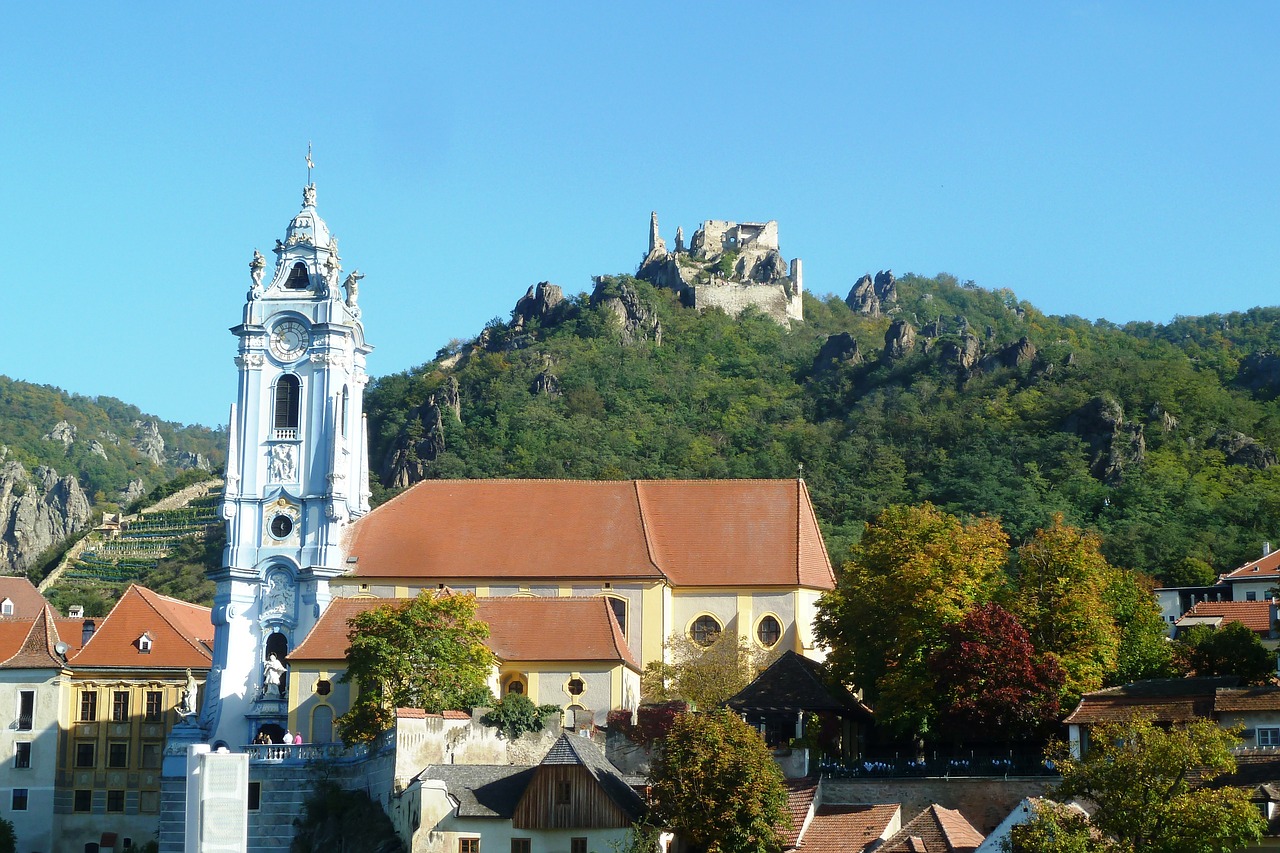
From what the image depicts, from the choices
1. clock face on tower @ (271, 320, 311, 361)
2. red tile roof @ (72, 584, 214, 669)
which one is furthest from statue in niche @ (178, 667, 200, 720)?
clock face on tower @ (271, 320, 311, 361)

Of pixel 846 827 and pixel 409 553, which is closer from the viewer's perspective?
pixel 846 827

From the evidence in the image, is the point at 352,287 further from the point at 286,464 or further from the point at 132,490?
the point at 132,490

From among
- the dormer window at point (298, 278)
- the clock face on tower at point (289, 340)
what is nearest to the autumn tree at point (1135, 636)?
the clock face on tower at point (289, 340)

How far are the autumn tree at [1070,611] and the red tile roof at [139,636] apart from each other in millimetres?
28179

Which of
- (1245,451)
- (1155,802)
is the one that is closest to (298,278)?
(1155,802)

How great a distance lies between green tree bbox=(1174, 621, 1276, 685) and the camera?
5209 centimetres

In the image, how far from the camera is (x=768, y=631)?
61.3 meters

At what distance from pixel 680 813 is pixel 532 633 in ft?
48.2

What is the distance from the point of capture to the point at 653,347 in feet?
416

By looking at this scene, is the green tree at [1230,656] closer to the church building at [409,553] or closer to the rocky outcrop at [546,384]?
the church building at [409,553]

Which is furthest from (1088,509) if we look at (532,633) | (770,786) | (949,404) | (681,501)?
(770,786)

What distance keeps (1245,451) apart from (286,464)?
166ft

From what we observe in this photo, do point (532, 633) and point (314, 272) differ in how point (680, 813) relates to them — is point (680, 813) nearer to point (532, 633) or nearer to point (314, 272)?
point (532, 633)

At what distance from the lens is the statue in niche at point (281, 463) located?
A: 62062 mm
